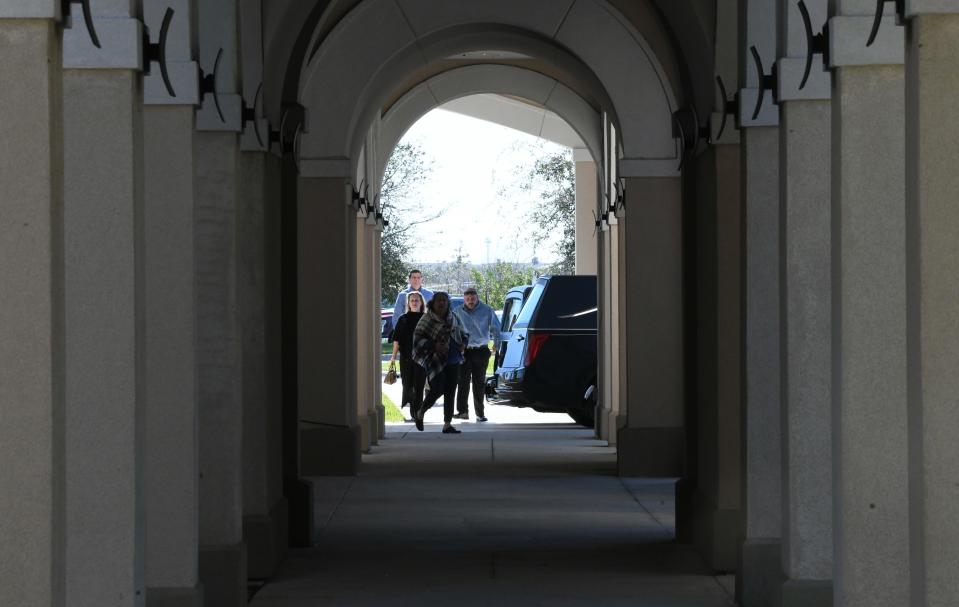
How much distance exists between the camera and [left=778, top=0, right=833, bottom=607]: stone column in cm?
669

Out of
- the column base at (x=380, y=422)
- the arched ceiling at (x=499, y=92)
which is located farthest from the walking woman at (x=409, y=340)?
the arched ceiling at (x=499, y=92)

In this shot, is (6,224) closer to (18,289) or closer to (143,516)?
(18,289)

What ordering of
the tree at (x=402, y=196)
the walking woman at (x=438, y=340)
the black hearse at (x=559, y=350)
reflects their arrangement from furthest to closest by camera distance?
the tree at (x=402, y=196) < the black hearse at (x=559, y=350) < the walking woman at (x=438, y=340)

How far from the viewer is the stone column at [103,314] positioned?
5.66m

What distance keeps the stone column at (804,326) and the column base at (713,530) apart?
1505mm

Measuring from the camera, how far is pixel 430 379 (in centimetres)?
1941

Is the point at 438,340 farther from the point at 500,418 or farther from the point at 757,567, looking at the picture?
the point at 757,567

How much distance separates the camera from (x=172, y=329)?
6.71m

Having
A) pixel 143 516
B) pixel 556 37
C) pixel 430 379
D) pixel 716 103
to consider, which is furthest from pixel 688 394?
pixel 430 379

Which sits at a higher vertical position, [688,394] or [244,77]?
[244,77]

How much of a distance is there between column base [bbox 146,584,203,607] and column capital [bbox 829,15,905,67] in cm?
337

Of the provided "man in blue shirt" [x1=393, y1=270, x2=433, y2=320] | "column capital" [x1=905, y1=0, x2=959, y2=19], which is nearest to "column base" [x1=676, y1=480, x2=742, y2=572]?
"column capital" [x1=905, y1=0, x2=959, y2=19]

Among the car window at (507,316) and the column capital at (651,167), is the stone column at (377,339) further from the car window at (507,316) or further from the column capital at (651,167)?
the column capital at (651,167)

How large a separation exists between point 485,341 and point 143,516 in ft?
48.5
